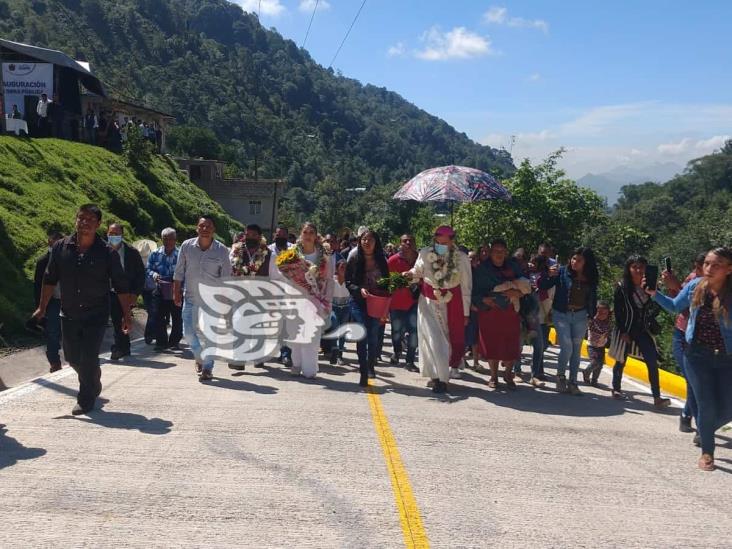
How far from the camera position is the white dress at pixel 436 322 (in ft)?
28.0

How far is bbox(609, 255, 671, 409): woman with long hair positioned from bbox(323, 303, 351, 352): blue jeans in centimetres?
409

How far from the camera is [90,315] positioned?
639 cm

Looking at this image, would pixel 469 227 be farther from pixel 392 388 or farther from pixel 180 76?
pixel 180 76

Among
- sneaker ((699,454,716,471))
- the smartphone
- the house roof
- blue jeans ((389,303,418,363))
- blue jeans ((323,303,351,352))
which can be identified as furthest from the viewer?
the house roof

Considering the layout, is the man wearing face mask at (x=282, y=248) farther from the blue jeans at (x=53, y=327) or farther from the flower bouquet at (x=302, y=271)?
the blue jeans at (x=53, y=327)

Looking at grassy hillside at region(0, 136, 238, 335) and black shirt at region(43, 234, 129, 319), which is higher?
grassy hillside at region(0, 136, 238, 335)

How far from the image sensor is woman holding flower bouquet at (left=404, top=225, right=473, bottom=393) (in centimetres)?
855

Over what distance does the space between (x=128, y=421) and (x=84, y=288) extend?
1.28 meters

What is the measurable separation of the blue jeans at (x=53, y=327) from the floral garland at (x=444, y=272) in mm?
4669

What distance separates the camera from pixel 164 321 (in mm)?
10820

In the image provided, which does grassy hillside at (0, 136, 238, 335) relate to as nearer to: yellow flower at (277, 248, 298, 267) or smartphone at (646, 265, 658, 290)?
yellow flower at (277, 248, 298, 267)

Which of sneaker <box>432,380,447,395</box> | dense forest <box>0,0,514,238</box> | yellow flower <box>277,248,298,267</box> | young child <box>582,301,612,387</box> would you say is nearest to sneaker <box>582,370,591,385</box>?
young child <box>582,301,612,387</box>

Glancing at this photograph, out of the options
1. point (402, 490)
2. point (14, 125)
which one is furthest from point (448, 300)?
point (14, 125)

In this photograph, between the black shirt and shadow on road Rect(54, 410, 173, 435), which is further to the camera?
the black shirt
